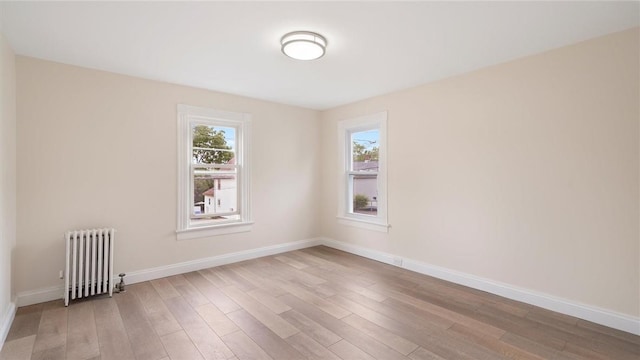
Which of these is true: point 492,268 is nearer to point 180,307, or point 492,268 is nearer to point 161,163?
point 180,307

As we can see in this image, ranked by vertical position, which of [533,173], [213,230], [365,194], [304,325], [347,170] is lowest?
[304,325]

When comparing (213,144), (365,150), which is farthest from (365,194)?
(213,144)

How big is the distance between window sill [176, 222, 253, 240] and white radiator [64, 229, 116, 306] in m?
0.84

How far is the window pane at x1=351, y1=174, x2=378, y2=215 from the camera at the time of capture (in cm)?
473

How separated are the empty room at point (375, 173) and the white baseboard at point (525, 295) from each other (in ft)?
0.06

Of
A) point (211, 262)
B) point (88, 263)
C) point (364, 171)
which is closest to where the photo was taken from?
point (88, 263)

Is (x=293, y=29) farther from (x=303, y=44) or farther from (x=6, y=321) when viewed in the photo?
(x=6, y=321)

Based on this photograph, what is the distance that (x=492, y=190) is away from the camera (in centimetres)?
330

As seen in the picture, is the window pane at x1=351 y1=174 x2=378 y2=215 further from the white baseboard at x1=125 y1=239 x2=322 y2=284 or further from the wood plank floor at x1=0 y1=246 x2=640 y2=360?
the wood plank floor at x1=0 y1=246 x2=640 y2=360

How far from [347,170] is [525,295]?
2.94m

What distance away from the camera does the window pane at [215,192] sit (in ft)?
13.8

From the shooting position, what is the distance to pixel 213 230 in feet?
13.9

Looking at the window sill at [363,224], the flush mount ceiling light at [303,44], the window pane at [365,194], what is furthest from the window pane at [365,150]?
the flush mount ceiling light at [303,44]

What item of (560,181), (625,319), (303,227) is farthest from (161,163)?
(625,319)
